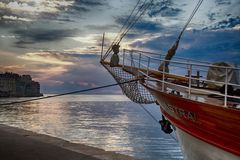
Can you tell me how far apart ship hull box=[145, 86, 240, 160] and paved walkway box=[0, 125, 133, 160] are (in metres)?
1.94

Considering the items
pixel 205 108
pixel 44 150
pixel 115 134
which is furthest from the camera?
pixel 115 134

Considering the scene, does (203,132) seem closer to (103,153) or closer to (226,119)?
(226,119)

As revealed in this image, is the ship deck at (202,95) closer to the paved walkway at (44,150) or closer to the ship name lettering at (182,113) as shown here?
the ship name lettering at (182,113)

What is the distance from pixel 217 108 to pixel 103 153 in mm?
3988

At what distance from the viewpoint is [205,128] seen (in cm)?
657

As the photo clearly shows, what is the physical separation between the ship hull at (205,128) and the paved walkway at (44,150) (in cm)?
194

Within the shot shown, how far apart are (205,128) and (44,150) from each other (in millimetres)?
4611

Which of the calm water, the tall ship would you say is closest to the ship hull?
the tall ship

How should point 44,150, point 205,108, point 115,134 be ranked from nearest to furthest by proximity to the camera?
point 205,108, point 44,150, point 115,134

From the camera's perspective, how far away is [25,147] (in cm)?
927

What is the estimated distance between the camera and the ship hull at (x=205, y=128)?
19.5 ft

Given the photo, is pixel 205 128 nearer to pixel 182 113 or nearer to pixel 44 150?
pixel 182 113

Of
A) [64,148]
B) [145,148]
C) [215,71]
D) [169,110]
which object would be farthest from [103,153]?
[145,148]

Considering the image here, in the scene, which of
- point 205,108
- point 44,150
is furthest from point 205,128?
point 44,150
